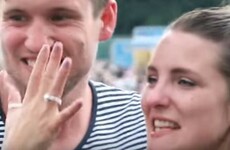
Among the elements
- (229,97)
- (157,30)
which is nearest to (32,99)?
(229,97)

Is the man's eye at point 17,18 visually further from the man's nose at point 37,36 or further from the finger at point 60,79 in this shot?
the finger at point 60,79

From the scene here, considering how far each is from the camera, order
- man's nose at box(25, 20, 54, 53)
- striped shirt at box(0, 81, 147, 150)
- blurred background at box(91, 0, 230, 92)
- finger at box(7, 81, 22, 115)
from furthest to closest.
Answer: blurred background at box(91, 0, 230, 92), striped shirt at box(0, 81, 147, 150), man's nose at box(25, 20, 54, 53), finger at box(7, 81, 22, 115)

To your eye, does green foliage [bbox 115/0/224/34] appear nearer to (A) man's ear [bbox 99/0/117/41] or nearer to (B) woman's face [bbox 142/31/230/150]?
(A) man's ear [bbox 99/0/117/41]

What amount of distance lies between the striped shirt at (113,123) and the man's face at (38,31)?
222 millimetres

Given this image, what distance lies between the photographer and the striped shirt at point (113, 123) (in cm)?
310

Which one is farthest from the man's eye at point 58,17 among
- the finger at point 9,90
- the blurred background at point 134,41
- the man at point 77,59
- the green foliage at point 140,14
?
the green foliage at point 140,14

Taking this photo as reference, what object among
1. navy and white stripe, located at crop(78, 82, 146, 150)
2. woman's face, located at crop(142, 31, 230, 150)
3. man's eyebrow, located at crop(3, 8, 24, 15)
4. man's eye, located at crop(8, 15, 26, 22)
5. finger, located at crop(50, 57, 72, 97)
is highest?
man's eyebrow, located at crop(3, 8, 24, 15)

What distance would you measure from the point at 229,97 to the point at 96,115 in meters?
0.73

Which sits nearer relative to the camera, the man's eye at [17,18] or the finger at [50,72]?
the finger at [50,72]

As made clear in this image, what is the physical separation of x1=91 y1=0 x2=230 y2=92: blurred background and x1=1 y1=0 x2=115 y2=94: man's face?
246 inches

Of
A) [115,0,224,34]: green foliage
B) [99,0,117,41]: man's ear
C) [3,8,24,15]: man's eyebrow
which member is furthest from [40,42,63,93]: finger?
[115,0,224,34]: green foliage

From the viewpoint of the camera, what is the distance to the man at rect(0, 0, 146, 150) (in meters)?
2.93

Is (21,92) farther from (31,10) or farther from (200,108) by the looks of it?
(200,108)

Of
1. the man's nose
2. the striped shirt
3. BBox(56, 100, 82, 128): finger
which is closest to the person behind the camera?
BBox(56, 100, 82, 128): finger
